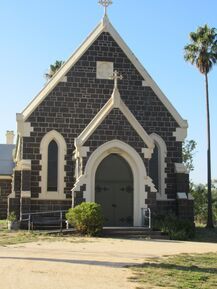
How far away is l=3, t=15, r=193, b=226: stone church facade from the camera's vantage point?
23.4 m

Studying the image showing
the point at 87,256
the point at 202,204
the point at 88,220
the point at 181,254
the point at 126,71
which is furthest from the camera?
the point at 202,204

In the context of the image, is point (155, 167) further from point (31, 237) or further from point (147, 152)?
point (31, 237)

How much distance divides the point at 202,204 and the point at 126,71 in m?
24.6

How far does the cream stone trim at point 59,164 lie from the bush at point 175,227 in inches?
199

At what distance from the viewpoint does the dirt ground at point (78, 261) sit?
10281 mm

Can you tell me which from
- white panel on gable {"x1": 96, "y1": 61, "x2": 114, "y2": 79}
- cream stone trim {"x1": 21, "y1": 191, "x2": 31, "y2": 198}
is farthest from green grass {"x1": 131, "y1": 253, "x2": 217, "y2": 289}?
white panel on gable {"x1": 96, "y1": 61, "x2": 114, "y2": 79}

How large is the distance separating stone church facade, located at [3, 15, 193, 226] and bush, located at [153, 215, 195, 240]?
138 centimetres

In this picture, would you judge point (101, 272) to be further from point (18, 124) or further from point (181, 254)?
point (18, 124)

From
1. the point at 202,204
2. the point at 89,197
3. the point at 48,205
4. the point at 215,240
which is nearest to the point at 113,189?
the point at 89,197

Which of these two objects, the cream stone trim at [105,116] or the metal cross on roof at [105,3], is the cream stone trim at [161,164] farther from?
the metal cross on roof at [105,3]

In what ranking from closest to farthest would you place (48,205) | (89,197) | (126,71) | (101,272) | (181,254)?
1. (101,272)
2. (181,254)
3. (89,197)
4. (48,205)
5. (126,71)

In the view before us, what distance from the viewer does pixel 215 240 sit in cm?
2173

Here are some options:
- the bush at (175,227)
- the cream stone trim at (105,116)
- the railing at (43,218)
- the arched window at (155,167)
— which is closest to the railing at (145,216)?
the bush at (175,227)

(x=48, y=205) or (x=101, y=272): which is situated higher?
(x=48, y=205)
